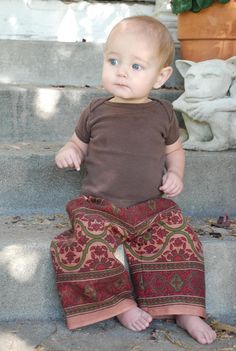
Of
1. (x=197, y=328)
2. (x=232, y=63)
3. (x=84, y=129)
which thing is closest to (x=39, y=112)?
(x=84, y=129)

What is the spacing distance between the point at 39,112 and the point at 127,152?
Answer: 37.7 inches

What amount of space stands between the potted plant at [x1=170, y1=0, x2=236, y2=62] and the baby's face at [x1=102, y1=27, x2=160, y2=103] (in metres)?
1.07

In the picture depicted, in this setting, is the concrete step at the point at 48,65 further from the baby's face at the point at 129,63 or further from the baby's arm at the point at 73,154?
the baby's face at the point at 129,63

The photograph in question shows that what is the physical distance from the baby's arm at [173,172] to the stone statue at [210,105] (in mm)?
457

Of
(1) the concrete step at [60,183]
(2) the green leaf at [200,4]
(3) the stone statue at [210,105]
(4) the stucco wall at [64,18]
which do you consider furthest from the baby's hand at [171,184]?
(4) the stucco wall at [64,18]

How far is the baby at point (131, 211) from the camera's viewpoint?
211 cm

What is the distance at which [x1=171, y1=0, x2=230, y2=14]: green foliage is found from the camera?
3238 millimetres

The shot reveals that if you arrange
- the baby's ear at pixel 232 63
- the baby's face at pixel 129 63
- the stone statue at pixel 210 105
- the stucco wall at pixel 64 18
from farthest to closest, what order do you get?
1. the stucco wall at pixel 64 18
2. the baby's ear at pixel 232 63
3. the stone statue at pixel 210 105
4. the baby's face at pixel 129 63

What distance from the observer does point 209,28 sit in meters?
3.27

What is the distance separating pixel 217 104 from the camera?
287 centimetres

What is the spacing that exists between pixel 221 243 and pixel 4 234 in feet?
2.87

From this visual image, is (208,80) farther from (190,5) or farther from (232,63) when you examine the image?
(190,5)

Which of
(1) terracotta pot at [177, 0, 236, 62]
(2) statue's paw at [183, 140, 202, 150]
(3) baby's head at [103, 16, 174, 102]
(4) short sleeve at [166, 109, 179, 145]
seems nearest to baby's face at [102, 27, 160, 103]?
(3) baby's head at [103, 16, 174, 102]

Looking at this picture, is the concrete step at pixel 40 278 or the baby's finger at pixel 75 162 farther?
the baby's finger at pixel 75 162
